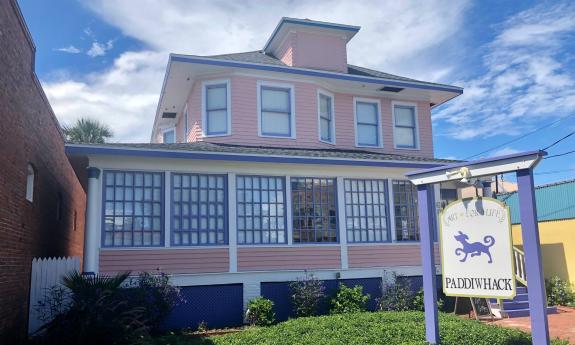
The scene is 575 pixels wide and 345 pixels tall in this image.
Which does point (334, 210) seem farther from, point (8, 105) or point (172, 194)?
point (8, 105)

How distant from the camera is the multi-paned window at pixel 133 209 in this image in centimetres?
1166

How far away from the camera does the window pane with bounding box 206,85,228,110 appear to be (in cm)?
1477

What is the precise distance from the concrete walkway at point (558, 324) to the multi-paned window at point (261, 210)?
18.5ft

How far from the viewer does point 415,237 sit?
14.2 metres

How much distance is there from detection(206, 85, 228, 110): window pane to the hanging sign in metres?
8.82

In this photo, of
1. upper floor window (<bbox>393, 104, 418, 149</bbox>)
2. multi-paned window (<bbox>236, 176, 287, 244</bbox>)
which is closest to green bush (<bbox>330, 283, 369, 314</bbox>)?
multi-paned window (<bbox>236, 176, 287, 244</bbox>)

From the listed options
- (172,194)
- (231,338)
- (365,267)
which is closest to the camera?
(231,338)

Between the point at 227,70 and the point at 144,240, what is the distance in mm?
5531

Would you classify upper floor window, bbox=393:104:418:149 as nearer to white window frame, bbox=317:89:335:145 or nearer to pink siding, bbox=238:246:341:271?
white window frame, bbox=317:89:335:145

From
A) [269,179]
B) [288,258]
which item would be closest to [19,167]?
[269,179]

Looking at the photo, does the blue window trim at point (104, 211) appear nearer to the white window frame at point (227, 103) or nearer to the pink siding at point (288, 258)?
the pink siding at point (288, 258)

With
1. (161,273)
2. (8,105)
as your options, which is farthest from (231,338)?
(8,105)

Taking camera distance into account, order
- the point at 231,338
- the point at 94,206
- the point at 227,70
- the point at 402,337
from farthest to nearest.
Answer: the point at 227,70
the point at 94,206
the point at 231,338
the point at 402,337

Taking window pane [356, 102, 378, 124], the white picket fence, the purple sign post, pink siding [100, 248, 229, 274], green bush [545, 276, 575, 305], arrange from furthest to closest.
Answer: window pane [356, 102, 378, 124]
green bush [545, 276, 575, 305]
pink siding [100, 248, 229, 274]
the white picket fence
the purple sign post
